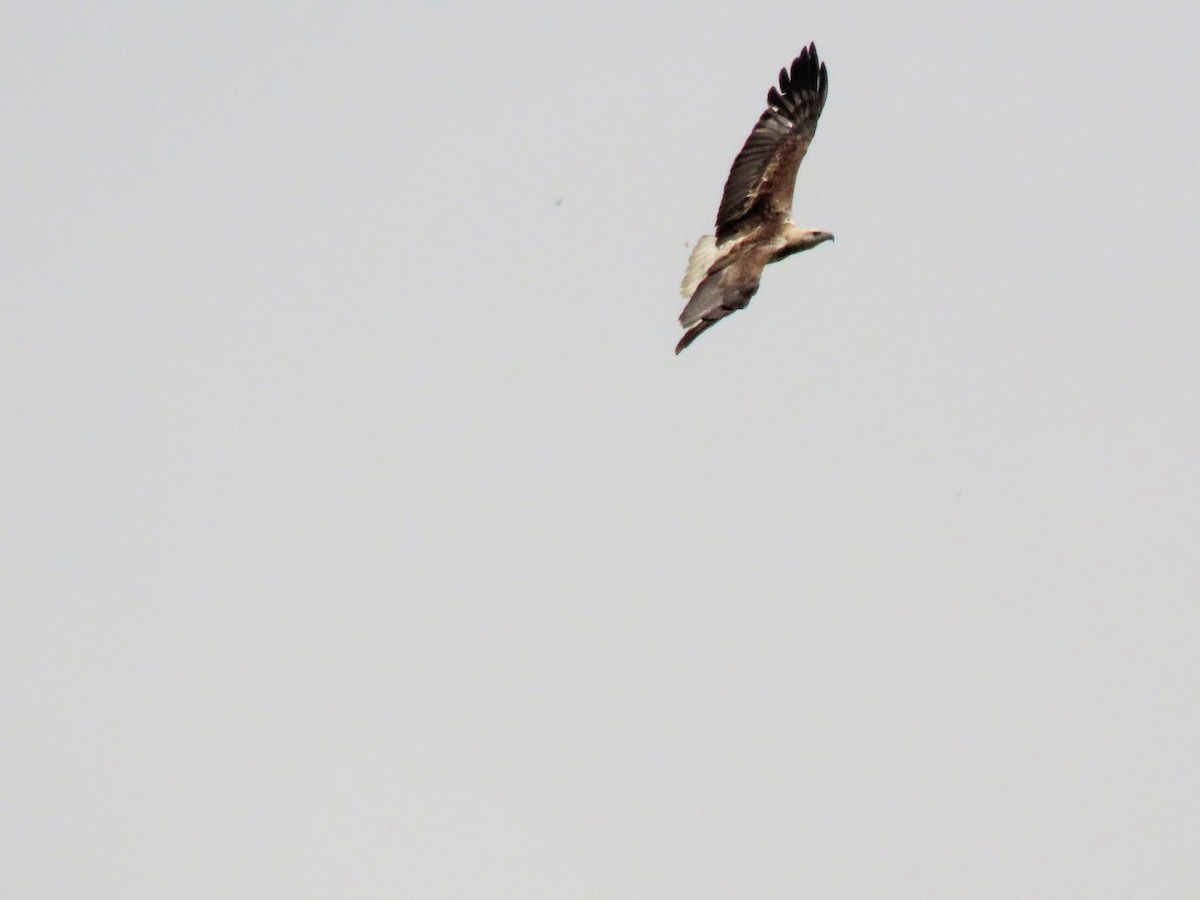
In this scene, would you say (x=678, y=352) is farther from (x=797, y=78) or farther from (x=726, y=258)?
(x=797, y=78)

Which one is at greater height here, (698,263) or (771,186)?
(771,186)

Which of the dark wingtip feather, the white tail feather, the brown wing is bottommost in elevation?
the dark wingtip feather

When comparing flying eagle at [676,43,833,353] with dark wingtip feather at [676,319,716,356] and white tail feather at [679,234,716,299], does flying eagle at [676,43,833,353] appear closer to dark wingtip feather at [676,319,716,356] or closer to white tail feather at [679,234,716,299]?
white tail feather at [679,234,716,299]

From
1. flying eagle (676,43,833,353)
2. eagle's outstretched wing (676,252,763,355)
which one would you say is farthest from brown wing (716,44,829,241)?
eagle's outstretched wing (676,252,763,355)

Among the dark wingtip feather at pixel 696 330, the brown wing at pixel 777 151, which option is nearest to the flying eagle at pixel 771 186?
the brown wing at pixel 777 151

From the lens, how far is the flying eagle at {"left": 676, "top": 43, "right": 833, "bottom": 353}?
16.2m

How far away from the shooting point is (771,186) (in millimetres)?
16281

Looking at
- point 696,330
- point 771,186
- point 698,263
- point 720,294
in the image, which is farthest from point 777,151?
point 696,330

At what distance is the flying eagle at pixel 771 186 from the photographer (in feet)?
53.0

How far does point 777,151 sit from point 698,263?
4.22 ft

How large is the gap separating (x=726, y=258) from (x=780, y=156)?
1096mm

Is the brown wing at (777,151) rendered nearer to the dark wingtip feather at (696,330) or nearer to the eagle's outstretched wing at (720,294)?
the eagle's outstretched wing at (720,294)

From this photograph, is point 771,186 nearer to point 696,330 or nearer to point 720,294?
point 720,294

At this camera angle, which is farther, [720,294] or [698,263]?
[698,263]
